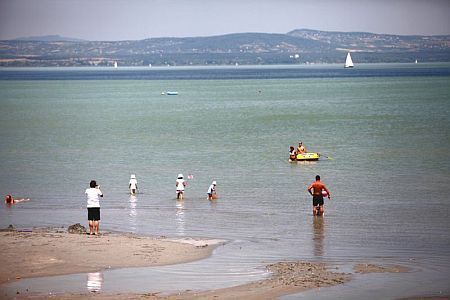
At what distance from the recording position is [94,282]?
58.4 ft

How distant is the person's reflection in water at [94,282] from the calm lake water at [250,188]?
142mm

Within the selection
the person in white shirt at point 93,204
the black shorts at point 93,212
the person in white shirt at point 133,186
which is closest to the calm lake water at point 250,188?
the person in white shirt at point 133,186

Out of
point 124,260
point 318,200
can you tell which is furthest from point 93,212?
point 318,200

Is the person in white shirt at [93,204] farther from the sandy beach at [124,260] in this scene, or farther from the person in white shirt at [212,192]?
the person in white shirt at [212,192]

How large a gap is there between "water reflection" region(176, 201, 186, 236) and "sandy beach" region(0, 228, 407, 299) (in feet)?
5.03

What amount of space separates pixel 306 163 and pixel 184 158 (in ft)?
22.1

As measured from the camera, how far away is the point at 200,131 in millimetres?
63625

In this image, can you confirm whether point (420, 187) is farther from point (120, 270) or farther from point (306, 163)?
point (120, 270)

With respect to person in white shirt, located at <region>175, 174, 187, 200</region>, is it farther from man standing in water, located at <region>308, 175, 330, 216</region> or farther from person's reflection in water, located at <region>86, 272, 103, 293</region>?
person's reflection in water, located at <region>86, 272, 103, 293</region>

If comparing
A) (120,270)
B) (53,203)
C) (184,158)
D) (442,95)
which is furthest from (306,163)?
(442,95)

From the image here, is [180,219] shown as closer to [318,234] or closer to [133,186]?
[318,234]

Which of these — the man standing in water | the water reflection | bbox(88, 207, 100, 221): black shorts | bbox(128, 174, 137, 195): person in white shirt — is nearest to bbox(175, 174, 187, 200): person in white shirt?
the water reflection

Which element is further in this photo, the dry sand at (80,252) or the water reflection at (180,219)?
the water reflection at (180,219)

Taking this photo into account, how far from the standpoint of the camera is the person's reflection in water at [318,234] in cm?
2131
